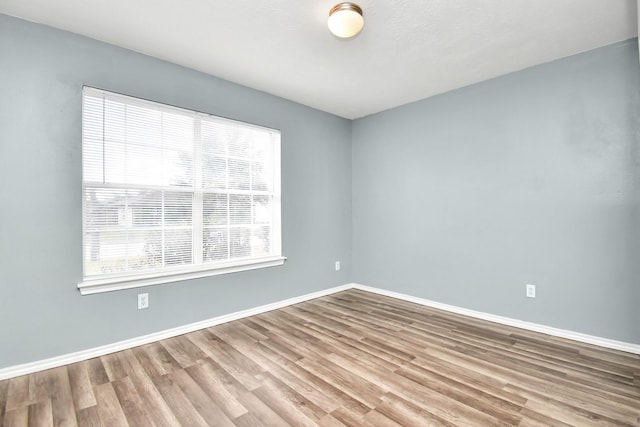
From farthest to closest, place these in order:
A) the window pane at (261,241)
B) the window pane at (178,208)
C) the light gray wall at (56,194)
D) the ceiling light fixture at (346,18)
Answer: the window pane at (261,241) → the window pane at (178,208) → the light gray wall at (56,194) → the ceiling light fixture at (346,18)

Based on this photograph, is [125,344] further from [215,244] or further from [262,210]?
[262,210]

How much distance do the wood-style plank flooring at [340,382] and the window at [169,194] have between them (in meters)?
0.75

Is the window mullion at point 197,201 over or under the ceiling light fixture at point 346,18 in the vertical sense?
under

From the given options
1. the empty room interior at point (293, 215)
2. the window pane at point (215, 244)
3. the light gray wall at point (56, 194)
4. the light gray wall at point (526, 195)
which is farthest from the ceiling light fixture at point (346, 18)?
the window pane at point (215, 244)

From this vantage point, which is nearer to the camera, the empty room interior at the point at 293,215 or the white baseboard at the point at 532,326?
the empty room interior at the point at 293,215

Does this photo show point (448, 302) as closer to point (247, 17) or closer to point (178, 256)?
point (178, 256)

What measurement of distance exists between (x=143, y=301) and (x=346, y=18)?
288 centimetres

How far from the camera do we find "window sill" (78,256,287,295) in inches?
96.5

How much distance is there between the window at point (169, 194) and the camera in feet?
8.36

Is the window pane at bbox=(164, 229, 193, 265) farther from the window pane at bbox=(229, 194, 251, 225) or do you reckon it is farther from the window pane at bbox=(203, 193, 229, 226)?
the window pane at bbox=(229, 194, 251, 225)

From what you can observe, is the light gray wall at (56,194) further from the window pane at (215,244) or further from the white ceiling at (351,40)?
the window pane at (215,244)

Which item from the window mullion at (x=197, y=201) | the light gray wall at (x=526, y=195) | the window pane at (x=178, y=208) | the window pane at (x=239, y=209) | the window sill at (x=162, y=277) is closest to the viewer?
the window sill at (x=162, y=277)

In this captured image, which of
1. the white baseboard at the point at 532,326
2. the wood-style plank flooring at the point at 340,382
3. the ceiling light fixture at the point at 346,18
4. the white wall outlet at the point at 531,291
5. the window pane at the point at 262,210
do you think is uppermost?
the ceiling light fixture at the point at 346,18

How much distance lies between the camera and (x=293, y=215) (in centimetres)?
395
